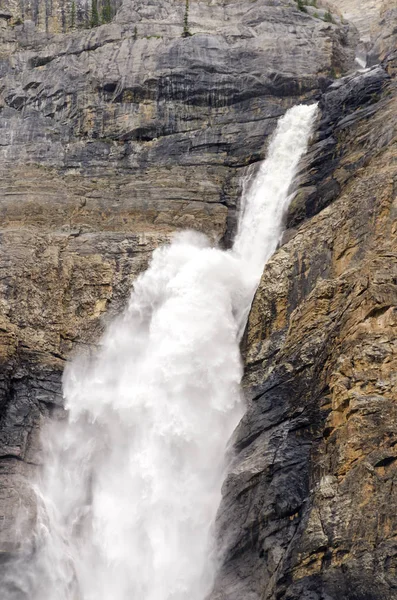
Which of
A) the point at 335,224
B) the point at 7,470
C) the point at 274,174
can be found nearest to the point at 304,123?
the point at 274,174

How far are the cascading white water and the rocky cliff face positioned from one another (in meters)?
1.23

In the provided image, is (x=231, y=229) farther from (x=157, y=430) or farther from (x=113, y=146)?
(x=157, y=430)

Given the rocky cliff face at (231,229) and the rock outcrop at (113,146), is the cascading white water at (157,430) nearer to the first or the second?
the rocky cliff face at (231,229)

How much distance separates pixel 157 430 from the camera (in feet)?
125

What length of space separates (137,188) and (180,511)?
19255 millimetres

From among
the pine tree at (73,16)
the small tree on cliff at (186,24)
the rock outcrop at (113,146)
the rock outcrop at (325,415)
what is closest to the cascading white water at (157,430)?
the rock outcrop at (113,146)

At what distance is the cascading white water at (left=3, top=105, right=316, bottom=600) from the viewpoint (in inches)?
1353

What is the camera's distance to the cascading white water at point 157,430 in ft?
113

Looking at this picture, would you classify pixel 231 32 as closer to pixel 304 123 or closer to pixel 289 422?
pixel 304 123

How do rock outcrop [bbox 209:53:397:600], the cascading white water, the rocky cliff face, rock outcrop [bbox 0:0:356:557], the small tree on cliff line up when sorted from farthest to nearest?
the small tree on cliff
rock outcrop [bbox 0:0:356:557]
the cascading white water
the rocky cliff face
rock outcrop [bbox 209:53:397:600]

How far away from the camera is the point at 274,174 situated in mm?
46844

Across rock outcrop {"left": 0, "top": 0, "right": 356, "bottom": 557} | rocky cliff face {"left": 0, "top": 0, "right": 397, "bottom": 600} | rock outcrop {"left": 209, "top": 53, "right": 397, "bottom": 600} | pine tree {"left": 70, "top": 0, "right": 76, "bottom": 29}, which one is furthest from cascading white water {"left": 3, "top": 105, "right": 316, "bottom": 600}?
pine tree {"left": 70, "top": 0, "right": 76, "bottom": 29}

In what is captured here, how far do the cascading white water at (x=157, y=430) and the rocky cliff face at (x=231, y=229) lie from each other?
123 centimetres

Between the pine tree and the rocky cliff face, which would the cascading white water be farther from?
the pine tree
